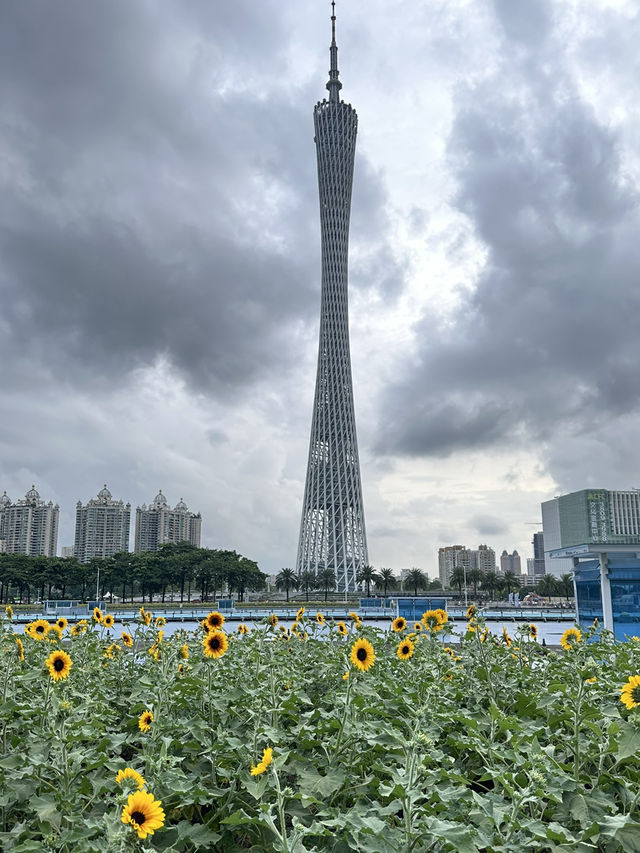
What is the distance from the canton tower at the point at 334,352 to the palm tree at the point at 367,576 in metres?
1.62

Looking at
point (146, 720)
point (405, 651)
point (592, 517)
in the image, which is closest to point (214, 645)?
point (146, 720)

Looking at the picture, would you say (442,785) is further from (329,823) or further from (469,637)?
(469,637)

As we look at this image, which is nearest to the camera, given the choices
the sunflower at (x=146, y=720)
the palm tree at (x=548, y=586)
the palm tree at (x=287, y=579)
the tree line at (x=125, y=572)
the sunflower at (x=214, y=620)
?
the sunflower at (x=146, y=720)

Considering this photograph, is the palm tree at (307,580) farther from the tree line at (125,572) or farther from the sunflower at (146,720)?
the sunflower at (146,720)

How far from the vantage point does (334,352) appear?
64250 mm

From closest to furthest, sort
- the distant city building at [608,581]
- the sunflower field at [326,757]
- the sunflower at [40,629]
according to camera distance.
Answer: the sunflower field at [326,757], the sunflower at [40,629], the distant city building at [608,581]

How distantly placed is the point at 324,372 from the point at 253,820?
204ft

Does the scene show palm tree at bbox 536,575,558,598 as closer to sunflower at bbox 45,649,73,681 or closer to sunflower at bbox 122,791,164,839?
sunflower at bbox 45,649,73,681

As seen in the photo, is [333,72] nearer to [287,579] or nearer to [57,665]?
[287,579]

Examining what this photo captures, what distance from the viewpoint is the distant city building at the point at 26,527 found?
Result: 124 m

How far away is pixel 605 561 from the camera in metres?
20.0

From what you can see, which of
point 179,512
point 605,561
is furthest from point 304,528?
point 179,512

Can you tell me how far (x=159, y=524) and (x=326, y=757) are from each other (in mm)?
138328

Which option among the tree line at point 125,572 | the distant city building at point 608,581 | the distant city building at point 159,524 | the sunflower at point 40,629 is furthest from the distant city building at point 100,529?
the sunflower at point 40,629
